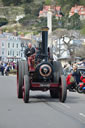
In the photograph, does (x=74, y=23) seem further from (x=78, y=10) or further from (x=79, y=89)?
(x=79, y=89)

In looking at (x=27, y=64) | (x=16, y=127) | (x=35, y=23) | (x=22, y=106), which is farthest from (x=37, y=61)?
(x=35, y=23)

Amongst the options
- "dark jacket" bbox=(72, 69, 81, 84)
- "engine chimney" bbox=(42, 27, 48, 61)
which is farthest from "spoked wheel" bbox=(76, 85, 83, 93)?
"engine chimney" bbox=(42, 27, 48, 61)

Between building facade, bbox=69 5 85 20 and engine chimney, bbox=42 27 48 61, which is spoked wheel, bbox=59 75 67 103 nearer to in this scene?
engine chimney, bbox=42 27 48 61

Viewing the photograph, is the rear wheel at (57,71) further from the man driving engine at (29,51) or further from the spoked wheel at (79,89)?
the spoked wheel at (79,89)

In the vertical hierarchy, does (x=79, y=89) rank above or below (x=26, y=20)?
below

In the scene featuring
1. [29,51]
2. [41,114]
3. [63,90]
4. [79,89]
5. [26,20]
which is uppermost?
[26,20]

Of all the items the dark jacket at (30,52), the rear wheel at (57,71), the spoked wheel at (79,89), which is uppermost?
the dark jacket at (30,52)

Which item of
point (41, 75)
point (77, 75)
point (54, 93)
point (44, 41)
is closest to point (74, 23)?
point (77, 75)

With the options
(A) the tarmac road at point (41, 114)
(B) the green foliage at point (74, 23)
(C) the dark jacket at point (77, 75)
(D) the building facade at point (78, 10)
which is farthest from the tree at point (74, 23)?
(A) the tarmac road at point (41, 114)

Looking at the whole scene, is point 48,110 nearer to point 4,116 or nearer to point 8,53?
point 4,116

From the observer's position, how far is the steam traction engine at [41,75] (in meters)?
18.4

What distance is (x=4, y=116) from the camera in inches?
570

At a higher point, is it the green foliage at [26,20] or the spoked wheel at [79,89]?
the green foliage at [26,20]

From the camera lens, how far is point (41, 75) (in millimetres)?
18594
